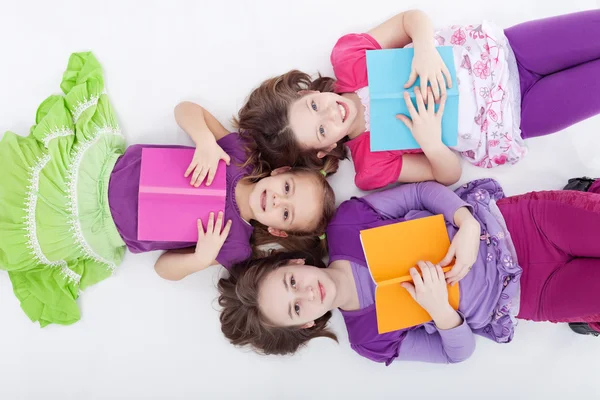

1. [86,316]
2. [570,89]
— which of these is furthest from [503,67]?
[86,316]

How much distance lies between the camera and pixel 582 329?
1239 mm

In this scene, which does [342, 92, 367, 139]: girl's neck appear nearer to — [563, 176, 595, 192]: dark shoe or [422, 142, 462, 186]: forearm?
→ [422, 142, 462, 186]: forearm

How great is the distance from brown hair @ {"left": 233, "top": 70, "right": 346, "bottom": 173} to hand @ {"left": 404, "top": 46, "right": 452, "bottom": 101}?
0.75 feet

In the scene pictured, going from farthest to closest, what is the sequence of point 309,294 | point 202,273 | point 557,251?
point 202,273, point 557,251, point 309,294

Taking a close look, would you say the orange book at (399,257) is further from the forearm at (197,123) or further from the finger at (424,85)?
the forearm at (197,123)

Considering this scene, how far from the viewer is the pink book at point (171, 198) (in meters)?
1.11

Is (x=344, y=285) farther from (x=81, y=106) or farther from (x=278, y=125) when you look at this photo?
(x=81, y=106)

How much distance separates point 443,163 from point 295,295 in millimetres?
477

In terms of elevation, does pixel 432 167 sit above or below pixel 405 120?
below

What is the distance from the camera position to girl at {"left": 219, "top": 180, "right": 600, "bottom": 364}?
1.09m

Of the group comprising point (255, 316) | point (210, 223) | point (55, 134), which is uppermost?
point (55, 134)

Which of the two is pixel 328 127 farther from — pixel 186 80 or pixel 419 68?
pixel 186 80

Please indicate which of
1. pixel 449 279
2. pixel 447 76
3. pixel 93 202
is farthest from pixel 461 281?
pixel 93 202

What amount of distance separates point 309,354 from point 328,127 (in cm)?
61
